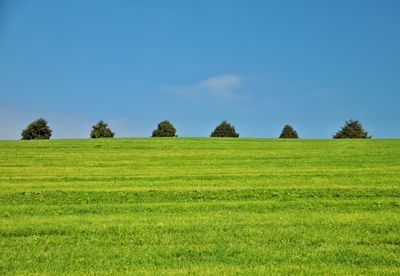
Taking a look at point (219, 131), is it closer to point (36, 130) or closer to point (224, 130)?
point (224, 130)

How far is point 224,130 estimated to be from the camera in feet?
284

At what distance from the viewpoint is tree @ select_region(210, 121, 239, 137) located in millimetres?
86294

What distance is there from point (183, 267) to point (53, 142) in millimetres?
44992

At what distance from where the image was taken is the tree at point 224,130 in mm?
86294

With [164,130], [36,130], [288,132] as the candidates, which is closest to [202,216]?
[36,130]

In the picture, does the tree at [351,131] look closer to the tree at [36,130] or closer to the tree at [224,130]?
the tree at [224,130]

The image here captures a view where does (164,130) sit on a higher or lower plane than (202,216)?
higher

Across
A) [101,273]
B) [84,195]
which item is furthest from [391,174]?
[101,273]

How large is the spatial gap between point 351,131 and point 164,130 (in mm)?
32754

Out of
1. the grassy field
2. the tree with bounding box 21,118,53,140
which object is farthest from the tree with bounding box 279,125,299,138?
the grassy field

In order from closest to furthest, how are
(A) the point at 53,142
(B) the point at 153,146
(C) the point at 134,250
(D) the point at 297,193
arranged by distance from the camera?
1. (C) the point at 134,250
2. (D) the point at 297,193
3. (B) the point at 153,146
4. (A) the point at 53,142

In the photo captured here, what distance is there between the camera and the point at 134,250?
11.6 m

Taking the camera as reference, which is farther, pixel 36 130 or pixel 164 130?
pixel 164 130

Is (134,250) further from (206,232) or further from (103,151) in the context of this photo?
(103,151)
